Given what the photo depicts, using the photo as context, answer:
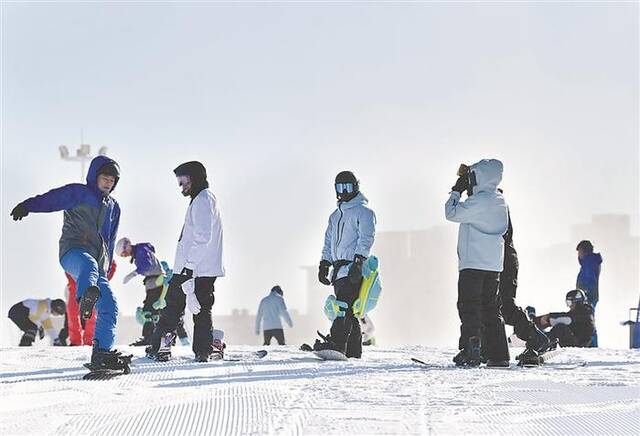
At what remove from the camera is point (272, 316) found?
1895 cm

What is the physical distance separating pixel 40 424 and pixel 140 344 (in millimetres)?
8668

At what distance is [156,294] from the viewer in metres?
13.1

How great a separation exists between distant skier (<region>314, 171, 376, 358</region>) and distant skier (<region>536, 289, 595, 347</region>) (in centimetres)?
529

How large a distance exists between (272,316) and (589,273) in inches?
245

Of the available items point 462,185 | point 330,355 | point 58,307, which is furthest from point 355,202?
point 58,307

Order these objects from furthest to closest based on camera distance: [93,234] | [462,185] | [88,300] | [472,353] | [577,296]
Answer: [577,296] < [462,185] < [472,353] < [93,234] < [88,300]

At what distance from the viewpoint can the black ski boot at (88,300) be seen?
7.52 metres

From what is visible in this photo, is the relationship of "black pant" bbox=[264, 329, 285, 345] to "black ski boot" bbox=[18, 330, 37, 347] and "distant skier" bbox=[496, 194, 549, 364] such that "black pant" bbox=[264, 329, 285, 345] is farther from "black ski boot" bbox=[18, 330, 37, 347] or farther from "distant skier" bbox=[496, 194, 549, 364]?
"distant skier" bbox=[496, 194, 549, 364]

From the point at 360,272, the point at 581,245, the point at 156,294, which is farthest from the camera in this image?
the point at 581,245

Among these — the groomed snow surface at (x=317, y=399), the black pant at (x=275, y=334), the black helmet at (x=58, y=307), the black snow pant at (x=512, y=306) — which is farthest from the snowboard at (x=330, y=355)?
the black pant at (x=275, y=334)

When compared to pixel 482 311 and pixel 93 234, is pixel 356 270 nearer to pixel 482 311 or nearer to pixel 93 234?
pixel 482 311

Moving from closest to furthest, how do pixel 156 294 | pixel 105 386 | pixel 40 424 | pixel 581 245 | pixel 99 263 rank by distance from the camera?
pixel 40 424
pixel 105 386
pixel 99 263
pixel 156 294
pixel 581 245

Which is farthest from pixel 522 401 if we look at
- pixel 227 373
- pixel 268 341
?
pixel 268 341

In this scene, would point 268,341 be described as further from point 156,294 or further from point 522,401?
point 522,401
